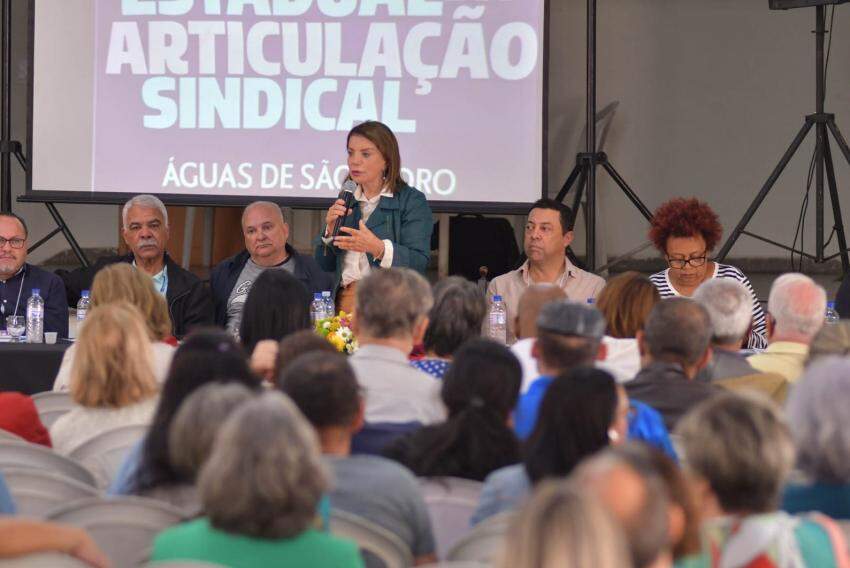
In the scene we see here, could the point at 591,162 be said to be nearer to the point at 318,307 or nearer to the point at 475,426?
the point at 318,307

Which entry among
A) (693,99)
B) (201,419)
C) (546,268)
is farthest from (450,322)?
(693,99)

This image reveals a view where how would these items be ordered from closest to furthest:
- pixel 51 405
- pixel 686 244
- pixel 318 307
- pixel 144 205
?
pixel 51 405 → pixel 318 307 → pixel 686 244 → pixel 144 205

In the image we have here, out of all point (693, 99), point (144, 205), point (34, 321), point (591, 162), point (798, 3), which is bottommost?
point (34, 321)

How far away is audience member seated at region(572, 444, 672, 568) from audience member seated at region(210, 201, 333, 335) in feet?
13.5

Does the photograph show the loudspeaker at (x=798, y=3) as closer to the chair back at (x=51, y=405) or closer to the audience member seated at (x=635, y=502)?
the chair back at (x=51, y=405)

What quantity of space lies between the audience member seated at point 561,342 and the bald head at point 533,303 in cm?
70

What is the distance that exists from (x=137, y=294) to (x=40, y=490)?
1.54m

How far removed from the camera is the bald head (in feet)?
12.8

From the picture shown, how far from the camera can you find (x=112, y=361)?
3191 mm

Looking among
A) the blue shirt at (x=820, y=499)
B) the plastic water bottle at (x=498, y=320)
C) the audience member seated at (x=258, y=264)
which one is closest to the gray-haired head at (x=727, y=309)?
the blue shirt at (x=820, y=499)

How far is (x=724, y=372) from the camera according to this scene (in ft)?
12.3

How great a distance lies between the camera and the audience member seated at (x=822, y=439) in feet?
7.63

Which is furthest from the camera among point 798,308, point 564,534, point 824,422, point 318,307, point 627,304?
point 318,307

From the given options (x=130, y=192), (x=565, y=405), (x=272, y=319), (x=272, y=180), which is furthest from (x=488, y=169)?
(x=565, y=405)
